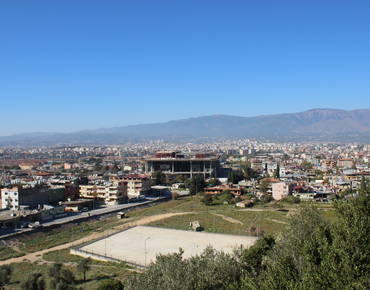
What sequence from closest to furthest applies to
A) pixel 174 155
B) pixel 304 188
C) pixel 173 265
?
pixel 173 265 → pixel 304 188 → pixel 174 155

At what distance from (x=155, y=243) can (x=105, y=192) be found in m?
16.7

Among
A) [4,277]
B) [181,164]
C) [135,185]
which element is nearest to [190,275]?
[4,277]

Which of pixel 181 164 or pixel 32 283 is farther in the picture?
pixel 181 164

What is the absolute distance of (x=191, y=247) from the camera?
16.9m

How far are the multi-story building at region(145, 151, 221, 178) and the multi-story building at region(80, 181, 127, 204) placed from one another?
62.8 ft

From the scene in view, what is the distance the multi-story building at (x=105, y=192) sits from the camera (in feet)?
109

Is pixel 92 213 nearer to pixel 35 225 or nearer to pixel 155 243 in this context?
pixel 35 225

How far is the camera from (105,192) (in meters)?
33.5

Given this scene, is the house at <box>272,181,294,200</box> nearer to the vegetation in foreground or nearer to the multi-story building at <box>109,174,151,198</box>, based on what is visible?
the multi-story building at <box>109,174,151,198</box>

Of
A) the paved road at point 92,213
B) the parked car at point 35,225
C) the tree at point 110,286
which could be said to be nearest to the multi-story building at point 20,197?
the paved road at point 92,213

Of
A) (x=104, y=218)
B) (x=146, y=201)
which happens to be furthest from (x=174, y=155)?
(x=104, y=218)

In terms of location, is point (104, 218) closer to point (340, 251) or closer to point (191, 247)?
point (191, 247)

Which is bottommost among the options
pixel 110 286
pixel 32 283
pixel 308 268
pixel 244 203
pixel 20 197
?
pixel 244 203

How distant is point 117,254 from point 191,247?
3.48 meters
